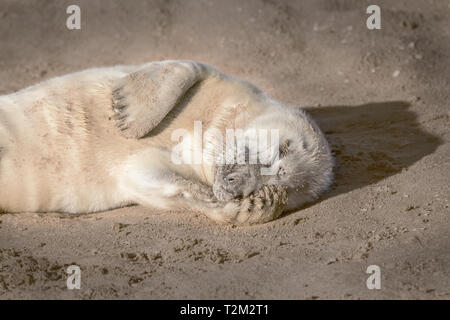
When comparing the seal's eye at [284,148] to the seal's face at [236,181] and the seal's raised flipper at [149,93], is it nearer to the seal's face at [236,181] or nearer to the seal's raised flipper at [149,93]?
the seal's face at [236,181]

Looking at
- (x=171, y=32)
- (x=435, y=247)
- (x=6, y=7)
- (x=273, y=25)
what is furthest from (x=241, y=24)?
(x=435, y=247)

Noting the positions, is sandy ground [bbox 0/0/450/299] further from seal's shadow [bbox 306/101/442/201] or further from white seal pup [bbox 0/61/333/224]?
white seal pup [bbox 0/61/333/224]

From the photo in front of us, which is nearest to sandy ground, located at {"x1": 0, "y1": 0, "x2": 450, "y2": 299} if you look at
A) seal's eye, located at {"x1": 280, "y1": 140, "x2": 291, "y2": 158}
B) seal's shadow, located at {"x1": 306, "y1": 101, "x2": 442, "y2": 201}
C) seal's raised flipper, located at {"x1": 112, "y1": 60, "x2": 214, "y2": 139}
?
seal's shadow, located at {"x1": 306, "y1": 101, "x2": 442, "y2": 201}

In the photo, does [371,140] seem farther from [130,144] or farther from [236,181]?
[130,144]

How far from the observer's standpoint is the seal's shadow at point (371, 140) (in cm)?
A: 471

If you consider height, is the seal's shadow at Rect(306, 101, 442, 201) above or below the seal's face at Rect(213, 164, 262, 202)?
above

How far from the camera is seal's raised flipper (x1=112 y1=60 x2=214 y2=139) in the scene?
4266 mm

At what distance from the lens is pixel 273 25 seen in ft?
23.2

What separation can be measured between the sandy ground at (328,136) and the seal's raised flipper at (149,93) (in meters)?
0.60

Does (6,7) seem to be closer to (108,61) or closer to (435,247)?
(108,61)

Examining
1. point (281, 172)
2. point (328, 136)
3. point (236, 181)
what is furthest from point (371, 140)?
point (236, 181)

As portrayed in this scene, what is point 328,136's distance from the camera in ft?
17.6

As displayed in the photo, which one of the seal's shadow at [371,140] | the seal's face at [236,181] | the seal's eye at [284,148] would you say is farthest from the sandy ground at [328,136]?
the seal's eye at [284,148]

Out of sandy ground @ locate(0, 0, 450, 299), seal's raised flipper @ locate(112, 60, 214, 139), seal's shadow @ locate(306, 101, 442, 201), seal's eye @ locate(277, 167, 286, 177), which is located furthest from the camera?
seal's shadow @ locate(306, 101, 442, 201)
